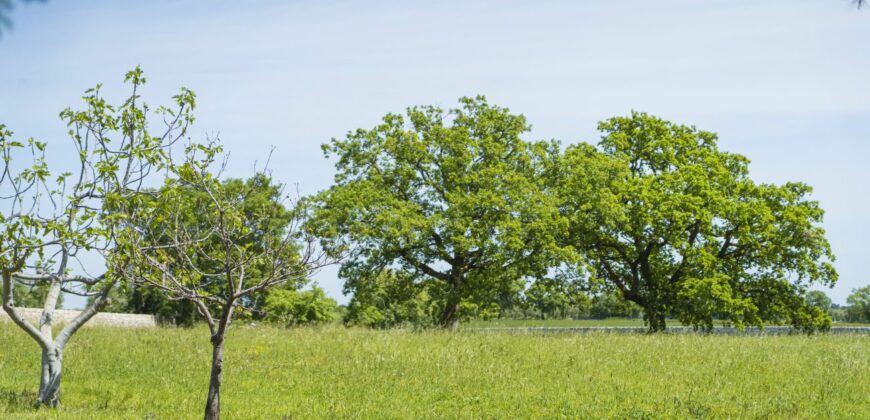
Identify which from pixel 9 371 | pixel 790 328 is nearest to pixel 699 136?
pixel 790 328

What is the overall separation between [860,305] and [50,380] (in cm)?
8703

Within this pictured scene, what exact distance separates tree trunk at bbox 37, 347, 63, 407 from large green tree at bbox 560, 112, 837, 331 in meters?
23.8

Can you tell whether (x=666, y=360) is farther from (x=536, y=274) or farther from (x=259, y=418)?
(x=536, y=274)

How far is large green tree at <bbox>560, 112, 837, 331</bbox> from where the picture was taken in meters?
33.2

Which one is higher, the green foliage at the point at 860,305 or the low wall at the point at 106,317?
the green foliage at the point at 860,305

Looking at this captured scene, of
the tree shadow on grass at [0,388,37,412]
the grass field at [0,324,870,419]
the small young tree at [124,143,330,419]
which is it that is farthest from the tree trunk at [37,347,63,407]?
the small young tree at [124,143,330,419]

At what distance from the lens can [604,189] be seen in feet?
110

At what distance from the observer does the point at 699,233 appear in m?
35.2

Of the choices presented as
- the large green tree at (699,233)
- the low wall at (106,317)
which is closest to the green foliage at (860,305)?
the large green tree at (699,233)

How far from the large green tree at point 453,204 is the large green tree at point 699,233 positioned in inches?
92.6

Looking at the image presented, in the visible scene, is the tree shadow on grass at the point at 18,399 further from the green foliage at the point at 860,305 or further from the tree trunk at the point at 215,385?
the green foliage at the point at 860,305

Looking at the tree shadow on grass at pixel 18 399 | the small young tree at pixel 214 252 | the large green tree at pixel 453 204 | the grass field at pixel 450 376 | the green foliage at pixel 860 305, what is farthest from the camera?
the green foliage at pixel 860 305

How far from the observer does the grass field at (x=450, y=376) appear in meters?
14.0

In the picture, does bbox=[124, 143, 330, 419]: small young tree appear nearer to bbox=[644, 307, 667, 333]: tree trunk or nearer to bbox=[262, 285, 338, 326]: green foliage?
bbox=[644, 307, 667, 333]: tree trunk
